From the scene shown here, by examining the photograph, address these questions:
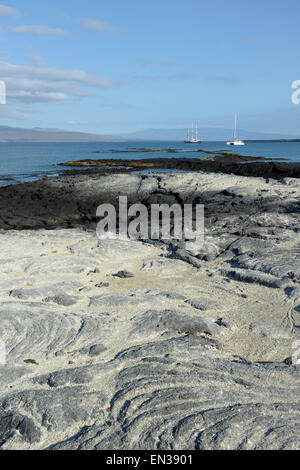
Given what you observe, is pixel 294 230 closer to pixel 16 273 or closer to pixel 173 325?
pixel 173 325

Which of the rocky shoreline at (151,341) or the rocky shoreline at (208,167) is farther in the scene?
the rocky shoreline at (208,167)

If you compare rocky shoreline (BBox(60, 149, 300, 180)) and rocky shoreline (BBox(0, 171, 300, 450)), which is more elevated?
rocky shoreline (BBox(60, 149, 300, 180))

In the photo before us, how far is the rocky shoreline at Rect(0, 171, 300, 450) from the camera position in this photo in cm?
657

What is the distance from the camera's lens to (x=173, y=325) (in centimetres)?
1003

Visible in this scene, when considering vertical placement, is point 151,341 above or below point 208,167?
below

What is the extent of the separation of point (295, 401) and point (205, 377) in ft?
5.58

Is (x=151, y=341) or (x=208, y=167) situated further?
(x=208, y=167)

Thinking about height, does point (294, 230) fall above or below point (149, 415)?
above

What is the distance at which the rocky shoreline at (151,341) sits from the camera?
259 inches

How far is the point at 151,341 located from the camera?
31.0 ft

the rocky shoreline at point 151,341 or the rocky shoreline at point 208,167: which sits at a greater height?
the rocky shoreline at point 208,167

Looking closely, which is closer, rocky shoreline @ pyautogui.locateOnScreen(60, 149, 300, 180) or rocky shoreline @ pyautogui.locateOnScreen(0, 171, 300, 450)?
rocky shoreline @ pyautogui.locateOnScreen(0, 171, 300, 450)
